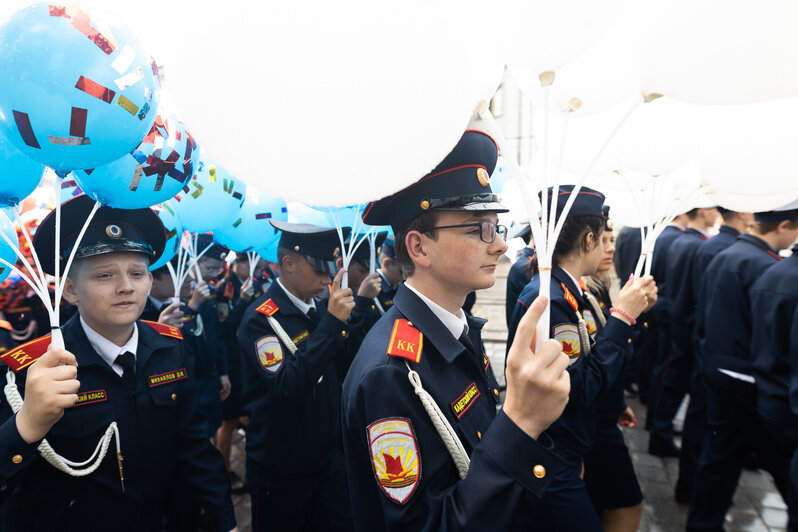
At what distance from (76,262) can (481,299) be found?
11.5 meters

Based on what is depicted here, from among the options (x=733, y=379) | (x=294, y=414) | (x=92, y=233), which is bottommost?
(x=733, y=379)

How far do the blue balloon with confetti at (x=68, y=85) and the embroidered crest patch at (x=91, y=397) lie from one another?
3.15ft

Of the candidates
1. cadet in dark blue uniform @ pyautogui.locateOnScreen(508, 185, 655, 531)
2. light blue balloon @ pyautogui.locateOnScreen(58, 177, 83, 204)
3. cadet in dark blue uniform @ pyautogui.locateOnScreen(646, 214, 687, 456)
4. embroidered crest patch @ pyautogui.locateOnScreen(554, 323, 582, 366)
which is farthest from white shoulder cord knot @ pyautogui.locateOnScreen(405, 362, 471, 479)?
cadet in dark blue uniform @ pyautogui.locateOnScreen(646, 214, 687, 456)

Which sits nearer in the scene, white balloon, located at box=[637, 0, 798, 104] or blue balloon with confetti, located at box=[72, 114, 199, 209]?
white balloon, located at box=[637, 0, 798, 104]

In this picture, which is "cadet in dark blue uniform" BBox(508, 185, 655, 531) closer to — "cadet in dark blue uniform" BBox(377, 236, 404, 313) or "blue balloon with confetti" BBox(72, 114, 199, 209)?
"blue balloon with confetti" BBox(72, 114, 199, 209)

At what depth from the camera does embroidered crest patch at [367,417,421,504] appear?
1293 mm

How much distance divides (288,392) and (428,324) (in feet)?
4.67

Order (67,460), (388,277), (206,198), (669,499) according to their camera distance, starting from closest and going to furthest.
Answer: (67,460)
(206,198)
(669,499)
(388,277)

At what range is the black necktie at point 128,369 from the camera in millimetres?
2107

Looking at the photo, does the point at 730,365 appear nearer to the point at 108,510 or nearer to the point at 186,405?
the point at 186,405

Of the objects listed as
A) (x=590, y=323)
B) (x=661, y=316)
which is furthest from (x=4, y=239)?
(x=661, y=316)

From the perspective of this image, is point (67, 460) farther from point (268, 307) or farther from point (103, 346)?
point (268, 307)

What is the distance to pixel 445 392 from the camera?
1.49 metres

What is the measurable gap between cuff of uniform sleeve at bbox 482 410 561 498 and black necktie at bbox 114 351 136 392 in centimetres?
173
